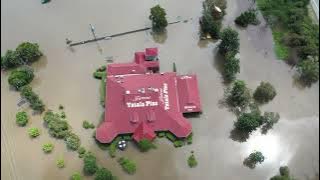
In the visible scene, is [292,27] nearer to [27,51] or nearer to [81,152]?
[81,152]

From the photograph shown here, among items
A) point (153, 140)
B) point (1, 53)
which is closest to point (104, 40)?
point (1, 53)

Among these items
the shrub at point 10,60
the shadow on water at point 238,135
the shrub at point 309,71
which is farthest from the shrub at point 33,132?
the shrub at point 309,71

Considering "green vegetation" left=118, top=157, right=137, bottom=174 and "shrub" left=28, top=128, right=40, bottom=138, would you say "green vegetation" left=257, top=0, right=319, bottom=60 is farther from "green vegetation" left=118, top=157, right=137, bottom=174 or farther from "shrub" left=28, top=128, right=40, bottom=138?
"shrub" left=28, top=128, right=40, bottom=138

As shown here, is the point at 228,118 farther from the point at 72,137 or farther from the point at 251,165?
the point at 72,137

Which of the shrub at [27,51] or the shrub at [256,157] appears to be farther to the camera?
the shrub at [27,51]

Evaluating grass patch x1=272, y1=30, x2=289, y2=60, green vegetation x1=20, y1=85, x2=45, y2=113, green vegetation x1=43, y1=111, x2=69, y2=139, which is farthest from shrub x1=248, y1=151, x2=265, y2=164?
green vegetation x1=20, y1=85, x2=45, y2=113

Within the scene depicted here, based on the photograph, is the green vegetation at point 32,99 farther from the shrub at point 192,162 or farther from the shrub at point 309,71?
the shrub at point 309,71
